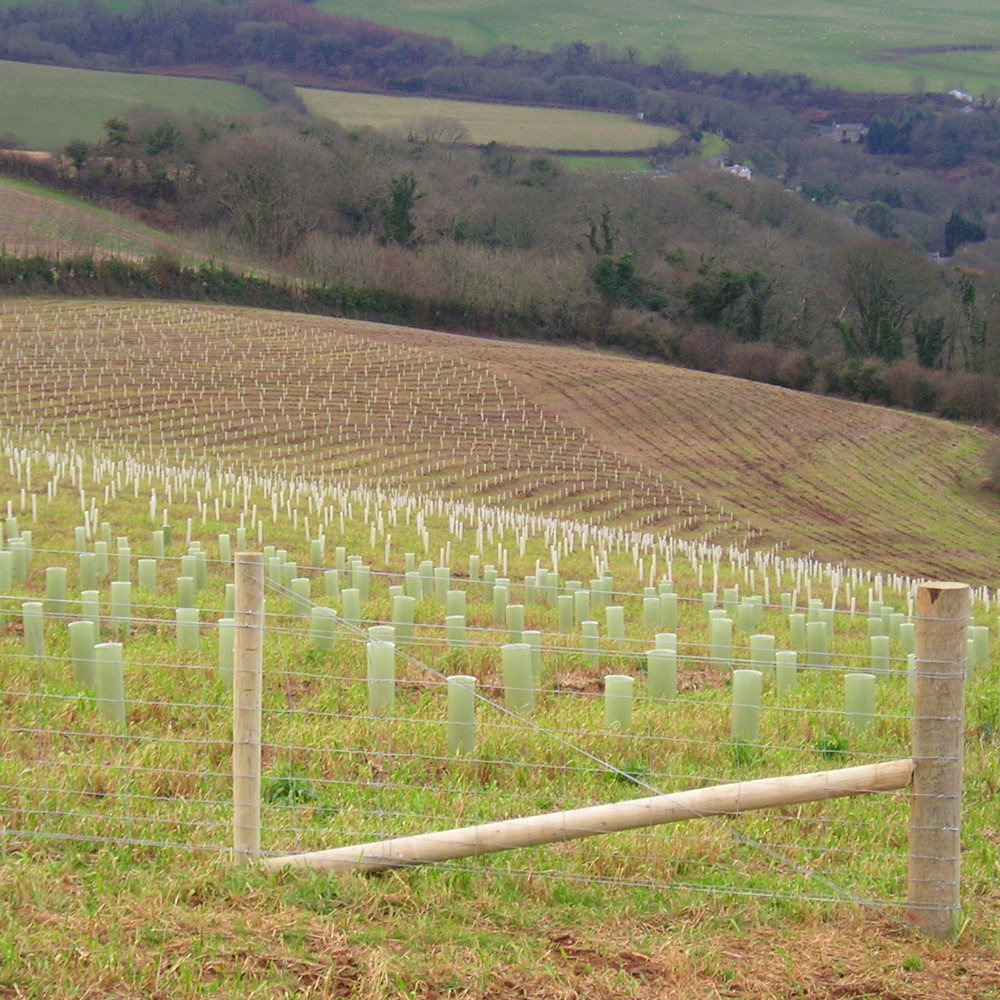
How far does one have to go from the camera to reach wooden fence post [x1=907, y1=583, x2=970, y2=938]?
14.4 ft

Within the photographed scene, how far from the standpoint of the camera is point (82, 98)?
11144 cm

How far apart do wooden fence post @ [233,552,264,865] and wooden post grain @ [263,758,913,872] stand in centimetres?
13

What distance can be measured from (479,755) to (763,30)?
192764mm

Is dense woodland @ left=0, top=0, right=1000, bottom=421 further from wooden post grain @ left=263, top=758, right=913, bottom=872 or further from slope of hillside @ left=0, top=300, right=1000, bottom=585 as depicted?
wooden post grain @ left=263, top=758, right=913, bottom=872

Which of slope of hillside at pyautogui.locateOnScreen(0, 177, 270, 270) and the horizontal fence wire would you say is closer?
the horizontal fence wire

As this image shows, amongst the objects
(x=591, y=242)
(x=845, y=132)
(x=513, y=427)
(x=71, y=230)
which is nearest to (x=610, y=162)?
(x=591, y=242)

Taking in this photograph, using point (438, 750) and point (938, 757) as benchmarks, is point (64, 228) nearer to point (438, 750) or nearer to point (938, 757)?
point (438, 750)

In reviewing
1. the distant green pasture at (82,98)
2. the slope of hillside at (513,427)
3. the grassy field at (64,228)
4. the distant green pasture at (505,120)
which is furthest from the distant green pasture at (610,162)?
the slope of hillside at (513,427)

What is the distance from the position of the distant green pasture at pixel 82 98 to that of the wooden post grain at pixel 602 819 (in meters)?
93.8

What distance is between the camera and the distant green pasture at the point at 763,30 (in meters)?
169

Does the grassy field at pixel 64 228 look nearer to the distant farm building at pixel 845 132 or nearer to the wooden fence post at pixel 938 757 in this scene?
the wooden fence post at pixel 938 757

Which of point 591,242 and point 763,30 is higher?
point 763,30

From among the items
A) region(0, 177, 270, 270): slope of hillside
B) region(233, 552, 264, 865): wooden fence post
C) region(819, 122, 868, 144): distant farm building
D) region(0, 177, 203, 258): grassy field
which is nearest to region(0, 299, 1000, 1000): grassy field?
region(233, 552, 264, 865): wooden fence post

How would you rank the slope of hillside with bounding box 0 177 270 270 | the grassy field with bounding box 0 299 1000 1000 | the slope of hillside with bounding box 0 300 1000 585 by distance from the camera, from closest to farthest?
the grassy field with bounding box 0 299 1000 1000, the slope of hillside with bounding box 0 300 1000 585, the slope of hillside with bounding box 0 177 270 270
